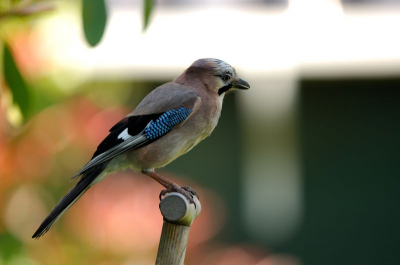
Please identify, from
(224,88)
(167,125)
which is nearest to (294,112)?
(224,88)

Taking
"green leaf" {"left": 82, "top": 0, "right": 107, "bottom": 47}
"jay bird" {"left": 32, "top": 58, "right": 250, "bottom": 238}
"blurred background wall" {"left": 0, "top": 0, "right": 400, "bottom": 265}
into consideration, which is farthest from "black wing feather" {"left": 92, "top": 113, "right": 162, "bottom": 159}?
"blurred background wall" {"left": 0, "top": 0, "right": 400, "bottom": 265}

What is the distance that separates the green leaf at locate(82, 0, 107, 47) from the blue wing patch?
478 mm

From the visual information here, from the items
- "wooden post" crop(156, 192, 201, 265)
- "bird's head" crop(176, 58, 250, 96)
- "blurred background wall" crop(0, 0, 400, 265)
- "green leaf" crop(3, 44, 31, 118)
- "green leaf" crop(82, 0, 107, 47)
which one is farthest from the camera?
"blurred background wall" crop(0, 0, 400, 265)

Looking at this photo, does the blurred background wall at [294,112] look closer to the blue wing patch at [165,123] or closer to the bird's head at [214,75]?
the bird's head at [214,75]

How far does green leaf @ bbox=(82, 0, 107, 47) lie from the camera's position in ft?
5.72

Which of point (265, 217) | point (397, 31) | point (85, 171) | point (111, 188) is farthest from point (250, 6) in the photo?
point (85, 171)

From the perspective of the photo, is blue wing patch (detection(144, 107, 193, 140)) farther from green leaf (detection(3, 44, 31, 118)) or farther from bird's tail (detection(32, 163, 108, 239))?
green leaf (detection(3, 44, 31, 118))

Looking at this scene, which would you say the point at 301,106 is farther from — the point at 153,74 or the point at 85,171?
the point at 85,171

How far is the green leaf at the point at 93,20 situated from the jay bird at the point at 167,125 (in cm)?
41

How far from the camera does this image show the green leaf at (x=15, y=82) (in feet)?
6.56

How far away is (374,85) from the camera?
641 cm

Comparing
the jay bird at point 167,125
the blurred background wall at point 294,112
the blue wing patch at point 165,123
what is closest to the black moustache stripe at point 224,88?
the jay bird at point 167,125

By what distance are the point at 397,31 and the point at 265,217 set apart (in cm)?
183

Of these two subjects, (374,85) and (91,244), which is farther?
(374,85)
